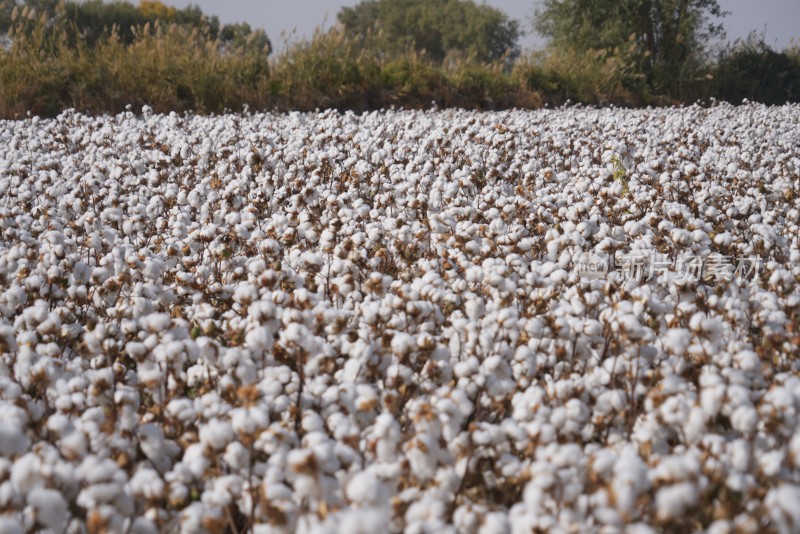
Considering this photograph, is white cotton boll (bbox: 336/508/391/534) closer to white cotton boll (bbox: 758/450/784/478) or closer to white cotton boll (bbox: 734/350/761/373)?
white cotton boll (bbox: 758/450/784/478)

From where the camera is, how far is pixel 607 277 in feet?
12.2

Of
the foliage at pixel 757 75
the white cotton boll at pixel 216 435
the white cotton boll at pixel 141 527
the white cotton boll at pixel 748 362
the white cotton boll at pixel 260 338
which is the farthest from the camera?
the foliage at pixel 757 75

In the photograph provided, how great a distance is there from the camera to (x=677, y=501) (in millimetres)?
1607

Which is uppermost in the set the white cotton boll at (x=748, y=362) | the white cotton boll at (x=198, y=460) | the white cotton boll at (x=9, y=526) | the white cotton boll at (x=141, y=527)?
the white cotton boll at (x=748, y=362)

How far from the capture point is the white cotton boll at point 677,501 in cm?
161

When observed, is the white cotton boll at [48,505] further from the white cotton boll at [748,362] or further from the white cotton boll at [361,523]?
the white cotton boll at [748,362]

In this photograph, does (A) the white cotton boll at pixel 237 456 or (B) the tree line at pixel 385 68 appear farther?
(B) the tree line at pixel 385 68

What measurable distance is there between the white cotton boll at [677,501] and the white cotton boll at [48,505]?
1.59m

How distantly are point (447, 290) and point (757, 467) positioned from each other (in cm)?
188

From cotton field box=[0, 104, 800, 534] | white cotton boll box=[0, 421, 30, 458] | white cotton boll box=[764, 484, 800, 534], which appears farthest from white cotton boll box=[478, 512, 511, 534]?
white cotton boll box=[0, 421, 30, 458]

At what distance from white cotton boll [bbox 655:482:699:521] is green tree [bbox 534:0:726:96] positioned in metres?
19.9

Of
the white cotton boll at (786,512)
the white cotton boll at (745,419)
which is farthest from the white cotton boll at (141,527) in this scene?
the white cotton boll at (745,419)

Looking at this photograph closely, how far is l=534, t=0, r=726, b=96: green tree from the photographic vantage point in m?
20.0

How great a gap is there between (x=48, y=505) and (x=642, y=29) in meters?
22.5
